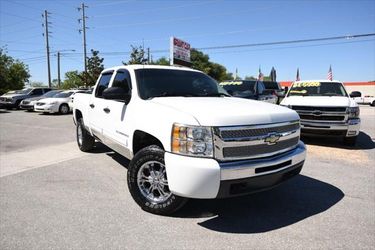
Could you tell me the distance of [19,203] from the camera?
422 cm

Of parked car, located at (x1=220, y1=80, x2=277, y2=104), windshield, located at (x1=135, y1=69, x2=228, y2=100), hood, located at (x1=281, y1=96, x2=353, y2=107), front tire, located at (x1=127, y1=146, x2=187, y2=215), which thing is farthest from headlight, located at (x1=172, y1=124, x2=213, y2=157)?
parked car, located at (x1=220, y1=80, x2=277, y2=104)

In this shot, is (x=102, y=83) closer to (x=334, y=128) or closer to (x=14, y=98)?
(x=334, y=128)

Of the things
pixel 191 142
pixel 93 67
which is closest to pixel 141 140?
pixel 191 142

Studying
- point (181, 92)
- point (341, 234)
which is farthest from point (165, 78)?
point (341, 234)

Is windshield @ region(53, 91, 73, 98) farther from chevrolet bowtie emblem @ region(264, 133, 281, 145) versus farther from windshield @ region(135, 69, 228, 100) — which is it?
chevrolet bowtie emblem @ region(264, 133, 281, 145)

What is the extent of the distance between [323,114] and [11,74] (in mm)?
41451

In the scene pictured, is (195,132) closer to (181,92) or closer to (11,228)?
(181,92)

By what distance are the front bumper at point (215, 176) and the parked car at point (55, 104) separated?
677 inches

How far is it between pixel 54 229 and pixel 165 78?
262 centimetres

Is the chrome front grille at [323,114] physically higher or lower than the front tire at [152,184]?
higher

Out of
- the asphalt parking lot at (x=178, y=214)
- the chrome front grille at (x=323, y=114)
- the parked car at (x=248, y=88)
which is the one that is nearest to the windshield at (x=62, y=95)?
the parked car at (x=248, y=88)

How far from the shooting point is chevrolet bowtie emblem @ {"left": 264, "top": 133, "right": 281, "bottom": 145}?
365 cm

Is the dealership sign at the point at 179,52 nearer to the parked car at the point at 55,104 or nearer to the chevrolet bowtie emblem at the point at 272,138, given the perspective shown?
the parked car at the point at 55,104

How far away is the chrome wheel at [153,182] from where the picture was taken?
151 inches
